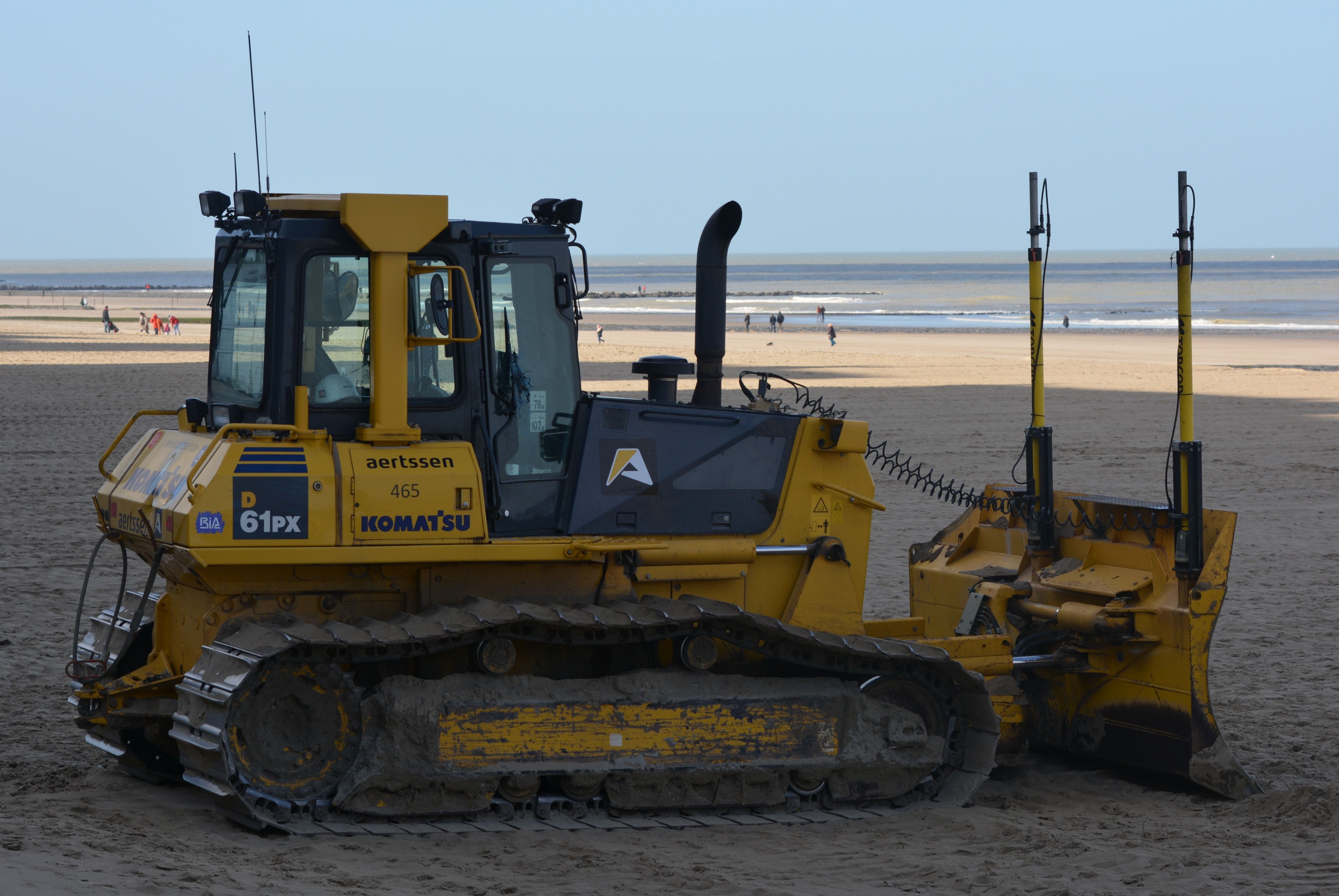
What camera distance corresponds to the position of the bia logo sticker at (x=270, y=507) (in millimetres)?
6504

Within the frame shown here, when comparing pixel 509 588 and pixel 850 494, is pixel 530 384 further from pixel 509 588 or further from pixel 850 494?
pixel 850 494

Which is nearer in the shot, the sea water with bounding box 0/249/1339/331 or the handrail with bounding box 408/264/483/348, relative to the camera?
the handrail with bounding box 408/264/483/348

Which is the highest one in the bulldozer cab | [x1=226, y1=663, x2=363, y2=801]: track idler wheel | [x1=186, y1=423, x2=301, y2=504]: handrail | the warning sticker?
the bulldozer cab

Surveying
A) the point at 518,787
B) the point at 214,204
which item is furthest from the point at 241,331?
the point at 518,787

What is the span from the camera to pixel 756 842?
22.3 feet

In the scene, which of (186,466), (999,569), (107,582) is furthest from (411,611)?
(107,582)

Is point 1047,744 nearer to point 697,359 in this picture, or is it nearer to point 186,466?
point 697,359

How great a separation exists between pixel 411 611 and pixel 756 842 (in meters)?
2.01

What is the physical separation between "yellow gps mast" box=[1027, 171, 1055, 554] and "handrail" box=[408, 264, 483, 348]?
11.9ft

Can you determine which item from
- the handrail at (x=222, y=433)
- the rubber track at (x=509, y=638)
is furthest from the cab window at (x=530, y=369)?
the handrail at (x=222, y=433)

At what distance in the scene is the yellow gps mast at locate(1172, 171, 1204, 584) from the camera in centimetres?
767

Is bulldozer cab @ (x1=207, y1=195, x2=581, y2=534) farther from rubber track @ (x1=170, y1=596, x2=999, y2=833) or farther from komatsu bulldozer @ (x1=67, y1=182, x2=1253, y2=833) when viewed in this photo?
rubber track @ (x1=170, y1=596, x2=999, y2=833)

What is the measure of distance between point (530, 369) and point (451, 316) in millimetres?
648

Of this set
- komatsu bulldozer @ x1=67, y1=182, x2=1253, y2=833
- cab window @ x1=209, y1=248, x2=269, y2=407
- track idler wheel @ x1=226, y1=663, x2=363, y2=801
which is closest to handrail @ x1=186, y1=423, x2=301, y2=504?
komatsu bulldozer @ x1=67, y1=182, x2=1253, y2=833
